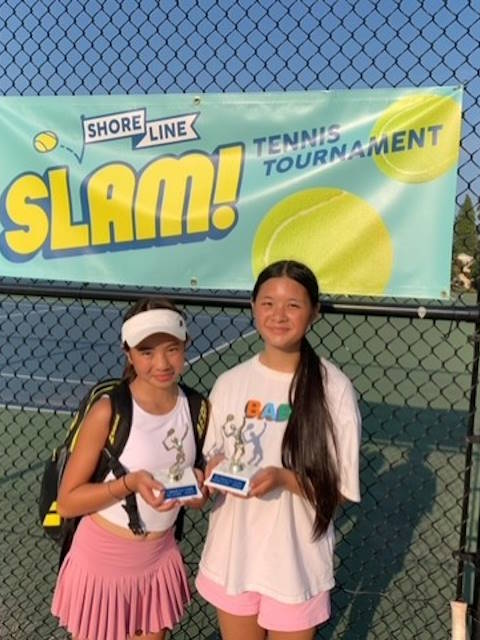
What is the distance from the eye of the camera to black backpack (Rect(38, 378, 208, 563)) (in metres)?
1.79

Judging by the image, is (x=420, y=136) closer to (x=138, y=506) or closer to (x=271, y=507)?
(x=271, y=507)

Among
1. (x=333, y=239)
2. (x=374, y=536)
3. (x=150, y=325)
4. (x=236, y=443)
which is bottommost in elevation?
(x=374, y=536)

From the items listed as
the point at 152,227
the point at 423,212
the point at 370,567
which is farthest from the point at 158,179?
the point at 370,567

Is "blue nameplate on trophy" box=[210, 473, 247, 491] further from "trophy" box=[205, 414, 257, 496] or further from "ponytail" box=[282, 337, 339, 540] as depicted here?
"ponytail" box=[282, 337, 339, 540]

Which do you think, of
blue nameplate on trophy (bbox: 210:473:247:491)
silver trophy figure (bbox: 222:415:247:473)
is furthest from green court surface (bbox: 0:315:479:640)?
blue nameplate on trophy (bbox: 210:473:247:491)

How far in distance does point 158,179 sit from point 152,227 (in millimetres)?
193

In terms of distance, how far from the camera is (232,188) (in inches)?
94.7

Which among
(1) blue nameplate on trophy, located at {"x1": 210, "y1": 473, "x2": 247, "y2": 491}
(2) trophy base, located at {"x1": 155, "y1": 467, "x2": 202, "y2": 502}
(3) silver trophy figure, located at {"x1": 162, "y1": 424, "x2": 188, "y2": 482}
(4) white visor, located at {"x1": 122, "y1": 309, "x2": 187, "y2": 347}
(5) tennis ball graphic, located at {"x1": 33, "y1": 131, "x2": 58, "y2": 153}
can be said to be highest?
(5) tennis ball graphic, located at {"x1": 33, "y1": 131, "x2": 58, "y2": 153}

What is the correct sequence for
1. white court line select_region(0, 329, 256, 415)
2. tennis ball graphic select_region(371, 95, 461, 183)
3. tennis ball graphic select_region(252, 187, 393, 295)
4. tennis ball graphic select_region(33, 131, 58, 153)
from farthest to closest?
white court line select_region(0, 329, 256, 415)
tennis ball graphic select_region(33, 131, 58, 153)
tennis ball graphic select_region(252, 187, 393, 295)
tennis ball graphic select_region(371, 95, 461, 183)

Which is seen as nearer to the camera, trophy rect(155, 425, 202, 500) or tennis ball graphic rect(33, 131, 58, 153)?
trophy rect(155, 425, 202, 500)

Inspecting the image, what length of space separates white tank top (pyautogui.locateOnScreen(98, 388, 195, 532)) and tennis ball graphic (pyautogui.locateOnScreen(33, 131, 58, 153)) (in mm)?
1304

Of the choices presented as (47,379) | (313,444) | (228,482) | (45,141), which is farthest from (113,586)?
(47,379)

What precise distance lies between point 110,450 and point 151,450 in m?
0.12

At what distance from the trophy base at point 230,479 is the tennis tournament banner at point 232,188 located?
986 mm
